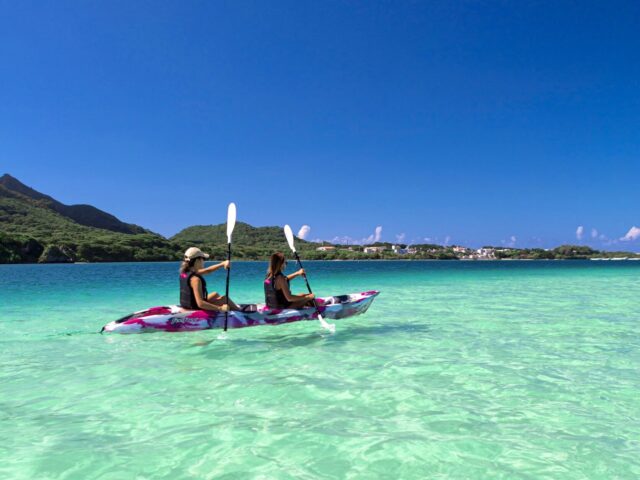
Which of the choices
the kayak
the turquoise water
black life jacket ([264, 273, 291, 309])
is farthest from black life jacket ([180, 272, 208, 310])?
black life jacket ([264, 273, 291, 309])

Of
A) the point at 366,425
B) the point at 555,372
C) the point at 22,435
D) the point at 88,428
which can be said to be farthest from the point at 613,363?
the point at 22,435

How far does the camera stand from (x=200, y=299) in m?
10.5

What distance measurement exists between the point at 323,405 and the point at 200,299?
5.49 metres

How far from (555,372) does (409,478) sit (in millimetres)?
4682

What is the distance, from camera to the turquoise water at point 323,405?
4234 millimetres

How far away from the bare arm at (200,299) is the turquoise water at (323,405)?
0.79m

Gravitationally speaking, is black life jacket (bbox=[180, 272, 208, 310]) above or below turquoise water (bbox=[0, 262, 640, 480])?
above

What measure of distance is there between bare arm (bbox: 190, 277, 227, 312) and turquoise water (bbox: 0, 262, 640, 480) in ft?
2.60

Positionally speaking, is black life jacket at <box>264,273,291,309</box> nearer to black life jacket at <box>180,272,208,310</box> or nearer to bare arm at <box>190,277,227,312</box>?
bare arm at <box>190,277,227,312</box>

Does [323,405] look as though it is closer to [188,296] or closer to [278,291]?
[278,291]

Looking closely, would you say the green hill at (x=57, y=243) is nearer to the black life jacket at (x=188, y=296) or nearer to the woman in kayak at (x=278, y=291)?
the black life jacket at (x=188, y=296)

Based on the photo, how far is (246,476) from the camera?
400 centimetres

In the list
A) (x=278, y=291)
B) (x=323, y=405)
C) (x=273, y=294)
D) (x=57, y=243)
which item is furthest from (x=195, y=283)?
(x=57, y=243)

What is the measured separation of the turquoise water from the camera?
167 inches
